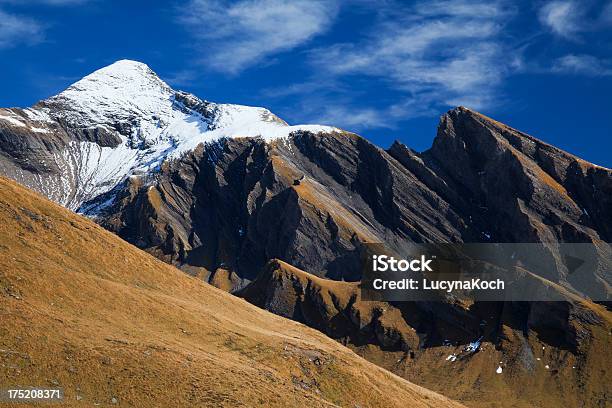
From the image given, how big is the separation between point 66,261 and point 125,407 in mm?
33375

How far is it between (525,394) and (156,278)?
11829cm

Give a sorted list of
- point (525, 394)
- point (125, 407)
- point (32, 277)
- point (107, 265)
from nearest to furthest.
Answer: point (125, 407), point (32, 277), point (107, 265), point (525, 394)

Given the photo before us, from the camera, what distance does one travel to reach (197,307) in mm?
100250

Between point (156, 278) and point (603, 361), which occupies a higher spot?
point (603, 361)

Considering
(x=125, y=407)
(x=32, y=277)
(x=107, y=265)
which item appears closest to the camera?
(x=125, y=407)

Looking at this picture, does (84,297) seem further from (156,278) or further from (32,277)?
(156,278)

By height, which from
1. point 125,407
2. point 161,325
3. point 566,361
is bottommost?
point 125,407

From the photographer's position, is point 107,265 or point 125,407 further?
point 107,265

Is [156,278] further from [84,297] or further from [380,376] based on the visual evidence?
[380,376]

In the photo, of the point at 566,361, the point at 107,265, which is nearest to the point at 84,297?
the point at 107,265

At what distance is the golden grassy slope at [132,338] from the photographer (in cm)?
6825

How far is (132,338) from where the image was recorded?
78.3 metres

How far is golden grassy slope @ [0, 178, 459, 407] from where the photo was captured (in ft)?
224

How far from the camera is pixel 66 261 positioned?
306 feet
